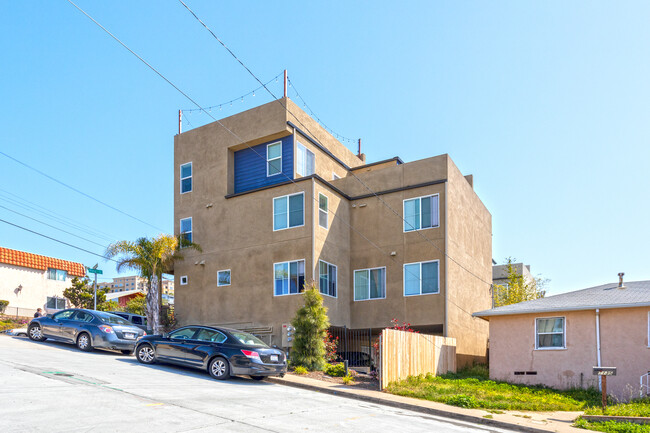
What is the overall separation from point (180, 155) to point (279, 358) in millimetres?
14483

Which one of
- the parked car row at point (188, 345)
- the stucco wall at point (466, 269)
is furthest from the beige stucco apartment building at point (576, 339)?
the parked car row at point (188, 345)

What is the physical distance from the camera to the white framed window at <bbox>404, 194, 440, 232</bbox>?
74.6ft

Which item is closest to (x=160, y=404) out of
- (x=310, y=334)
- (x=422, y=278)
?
(x=310, y=334)

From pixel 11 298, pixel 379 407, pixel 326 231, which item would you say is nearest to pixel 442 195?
pixel 326 231

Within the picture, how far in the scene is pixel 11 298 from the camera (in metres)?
36.2

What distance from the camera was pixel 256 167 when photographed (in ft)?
82.4

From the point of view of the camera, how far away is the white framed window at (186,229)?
2595 cm

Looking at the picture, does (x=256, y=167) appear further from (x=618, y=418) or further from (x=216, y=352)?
(x=618, y=418)

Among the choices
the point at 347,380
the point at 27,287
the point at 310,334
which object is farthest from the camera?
the point at 27,287

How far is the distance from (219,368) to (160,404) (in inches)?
193

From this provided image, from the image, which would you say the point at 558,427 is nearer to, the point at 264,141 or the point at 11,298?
the point at 264,141

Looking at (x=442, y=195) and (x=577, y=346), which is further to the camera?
(x=442, y=195)

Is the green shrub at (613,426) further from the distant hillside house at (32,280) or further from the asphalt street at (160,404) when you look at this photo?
the distant hillside house at (32,280)

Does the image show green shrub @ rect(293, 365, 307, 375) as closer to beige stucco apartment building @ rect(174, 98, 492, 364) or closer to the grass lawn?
the grass lawn
